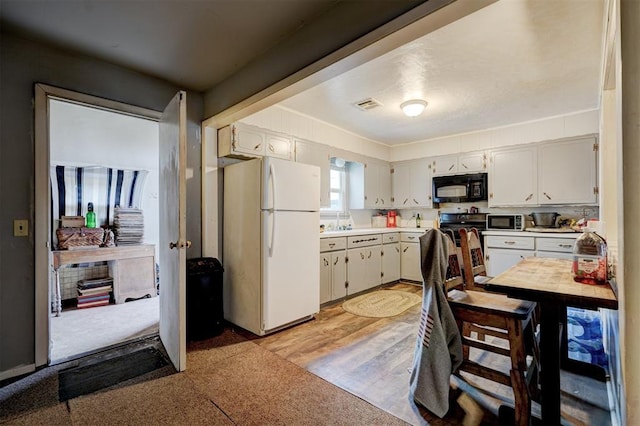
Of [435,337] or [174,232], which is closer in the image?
[435,337]

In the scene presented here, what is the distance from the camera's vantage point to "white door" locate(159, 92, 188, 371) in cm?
221

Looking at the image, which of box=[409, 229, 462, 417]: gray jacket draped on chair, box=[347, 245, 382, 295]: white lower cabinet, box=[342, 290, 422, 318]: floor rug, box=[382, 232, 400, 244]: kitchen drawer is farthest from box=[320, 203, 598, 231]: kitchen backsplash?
box=[409, 229, 462, 417]: gray jacket draped on chair

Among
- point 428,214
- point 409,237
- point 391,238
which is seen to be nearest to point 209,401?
point 391,238

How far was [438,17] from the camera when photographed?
1477mm

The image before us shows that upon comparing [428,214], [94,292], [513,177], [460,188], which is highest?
[513,177]

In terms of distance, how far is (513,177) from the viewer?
4.14 m

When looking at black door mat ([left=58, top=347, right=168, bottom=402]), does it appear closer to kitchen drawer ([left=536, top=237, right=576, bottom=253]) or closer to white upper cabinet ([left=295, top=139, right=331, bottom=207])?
white upper cabinet ([left=295, top=139, right=331, bottom=207])

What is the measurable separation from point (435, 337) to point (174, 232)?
1967 millimetres

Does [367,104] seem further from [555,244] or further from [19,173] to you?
[19,173]

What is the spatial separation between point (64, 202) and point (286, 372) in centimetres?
403

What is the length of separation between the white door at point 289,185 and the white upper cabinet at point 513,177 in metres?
2.74

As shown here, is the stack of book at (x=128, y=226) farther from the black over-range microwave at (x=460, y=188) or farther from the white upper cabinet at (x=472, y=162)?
the white upper cabinet at (x=472, y=162)

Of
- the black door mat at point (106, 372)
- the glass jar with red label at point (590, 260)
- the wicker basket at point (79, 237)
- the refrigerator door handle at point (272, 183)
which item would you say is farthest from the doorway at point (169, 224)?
the glass jar with red label at point (590, 260)

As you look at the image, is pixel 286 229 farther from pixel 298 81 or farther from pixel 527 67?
pixel 527 67
